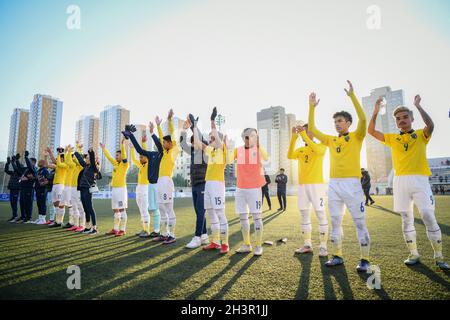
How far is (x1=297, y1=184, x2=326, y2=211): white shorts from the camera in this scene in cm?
528

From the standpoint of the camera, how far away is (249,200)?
5.36 m

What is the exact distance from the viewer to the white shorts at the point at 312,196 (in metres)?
5.28

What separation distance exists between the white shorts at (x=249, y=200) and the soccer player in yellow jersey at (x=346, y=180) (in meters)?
1.44

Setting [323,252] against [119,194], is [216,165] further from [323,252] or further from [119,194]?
[119,194]

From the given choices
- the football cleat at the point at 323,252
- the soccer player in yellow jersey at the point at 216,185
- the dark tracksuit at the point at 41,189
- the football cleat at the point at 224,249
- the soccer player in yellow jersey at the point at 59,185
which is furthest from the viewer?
the dark tracksuit at the point at 41,189

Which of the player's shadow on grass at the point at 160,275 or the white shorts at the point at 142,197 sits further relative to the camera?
the white shorts at the point at 142,197

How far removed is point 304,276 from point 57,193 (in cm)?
1036

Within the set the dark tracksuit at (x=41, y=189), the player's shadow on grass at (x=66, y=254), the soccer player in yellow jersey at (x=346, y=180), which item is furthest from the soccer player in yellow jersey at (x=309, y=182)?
the dark tracksuit at (x=41, y=189)

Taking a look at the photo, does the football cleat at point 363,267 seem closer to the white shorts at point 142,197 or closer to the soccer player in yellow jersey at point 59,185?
the white shorts at point 142,197

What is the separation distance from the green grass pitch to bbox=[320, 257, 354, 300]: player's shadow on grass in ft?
0.04

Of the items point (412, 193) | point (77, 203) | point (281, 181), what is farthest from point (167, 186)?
point (281, 181)

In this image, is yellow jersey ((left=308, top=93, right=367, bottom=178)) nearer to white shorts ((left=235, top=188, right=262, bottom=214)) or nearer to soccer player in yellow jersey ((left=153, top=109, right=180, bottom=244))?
white shorts ((left=235, top=188, right=262, bottom=214))
